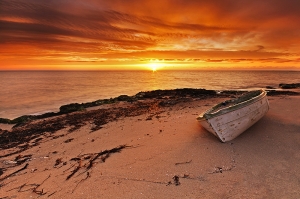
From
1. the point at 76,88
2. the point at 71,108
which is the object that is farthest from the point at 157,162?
the point at 76,88

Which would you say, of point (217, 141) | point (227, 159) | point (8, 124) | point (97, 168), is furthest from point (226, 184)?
point (8, 124)

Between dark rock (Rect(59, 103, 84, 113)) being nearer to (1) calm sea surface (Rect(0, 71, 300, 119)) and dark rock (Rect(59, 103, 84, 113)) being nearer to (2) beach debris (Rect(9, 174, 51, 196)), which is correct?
(1) calm sea surface (Rect(0, 71, 300, 119))

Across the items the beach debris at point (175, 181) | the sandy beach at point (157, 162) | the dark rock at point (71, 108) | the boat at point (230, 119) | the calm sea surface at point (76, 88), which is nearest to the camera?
the sandy beach at point (157, 162)

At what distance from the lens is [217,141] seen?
6.27 metres

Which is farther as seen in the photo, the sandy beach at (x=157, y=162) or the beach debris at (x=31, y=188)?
the beach debris at (x=31, y=188)

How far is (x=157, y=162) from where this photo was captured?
5.42m

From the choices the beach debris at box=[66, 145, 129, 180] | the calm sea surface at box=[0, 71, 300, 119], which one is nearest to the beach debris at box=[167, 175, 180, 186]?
the beach debris at box=[66, 145, 129, 180]

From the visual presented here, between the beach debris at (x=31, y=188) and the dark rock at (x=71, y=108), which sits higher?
the dark rock at (x=71, y=108)

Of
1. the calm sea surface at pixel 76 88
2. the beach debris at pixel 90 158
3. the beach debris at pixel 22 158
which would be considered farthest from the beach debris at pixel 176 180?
the calm sea surface at pixel 76 88

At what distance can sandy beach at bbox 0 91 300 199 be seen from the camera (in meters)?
4.38

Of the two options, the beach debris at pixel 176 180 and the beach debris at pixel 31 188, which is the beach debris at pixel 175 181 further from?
the beach debris at pixel 31 188

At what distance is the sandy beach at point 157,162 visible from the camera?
4.38 metres

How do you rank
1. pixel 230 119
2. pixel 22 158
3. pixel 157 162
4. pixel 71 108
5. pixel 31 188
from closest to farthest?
pixel 31 188
pixel 157 162
pixel 230 119
pixel 22 158
pixel 71 108

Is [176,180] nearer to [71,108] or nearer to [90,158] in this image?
[90,158]
